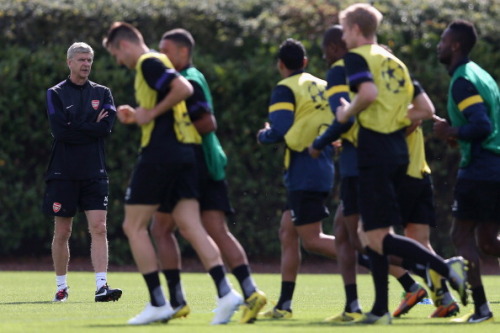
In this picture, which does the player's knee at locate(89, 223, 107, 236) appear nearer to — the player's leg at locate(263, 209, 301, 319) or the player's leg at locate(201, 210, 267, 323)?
the player's leg at locate(263, 209, 301, 319)

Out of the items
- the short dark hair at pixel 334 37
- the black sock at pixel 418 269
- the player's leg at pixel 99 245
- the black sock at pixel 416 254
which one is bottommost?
the player's leg at pixel 99 245

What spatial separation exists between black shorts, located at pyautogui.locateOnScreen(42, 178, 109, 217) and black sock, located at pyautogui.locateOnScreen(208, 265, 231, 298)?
140 inches

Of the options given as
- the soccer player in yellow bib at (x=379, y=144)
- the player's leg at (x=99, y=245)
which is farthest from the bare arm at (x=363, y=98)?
the player's leg at (x=99, y=245)

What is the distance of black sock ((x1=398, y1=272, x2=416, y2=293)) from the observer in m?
10.1

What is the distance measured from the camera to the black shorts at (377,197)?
8.66 m

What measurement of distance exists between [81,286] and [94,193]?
2325 mm

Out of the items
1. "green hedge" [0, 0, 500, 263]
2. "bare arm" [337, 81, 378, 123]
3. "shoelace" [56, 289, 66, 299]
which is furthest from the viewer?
"green hedge" [0, 0, 500, 263]

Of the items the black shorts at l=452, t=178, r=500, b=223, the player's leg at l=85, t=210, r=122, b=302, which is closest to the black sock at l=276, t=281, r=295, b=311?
the black shorts at l=452, t=178, r=500, b=223

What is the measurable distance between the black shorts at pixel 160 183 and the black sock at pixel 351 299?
1.39 metres

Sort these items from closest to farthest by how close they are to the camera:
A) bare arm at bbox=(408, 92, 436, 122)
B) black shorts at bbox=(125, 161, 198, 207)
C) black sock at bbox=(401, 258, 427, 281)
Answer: black shorts at bbox=(125, 161, 198, 207)
bare arm at bbox=(408, 92, 436, 122)
black sock at bbox=(401, 258, 427, 281)

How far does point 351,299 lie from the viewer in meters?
9.38

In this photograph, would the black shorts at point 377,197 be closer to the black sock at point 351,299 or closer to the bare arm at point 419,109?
the bare arm at point 419,109

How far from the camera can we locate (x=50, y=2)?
19547 mm

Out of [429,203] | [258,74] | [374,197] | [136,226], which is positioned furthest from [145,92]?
[258,74]
